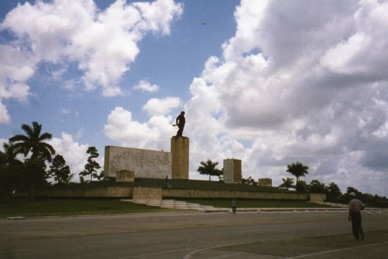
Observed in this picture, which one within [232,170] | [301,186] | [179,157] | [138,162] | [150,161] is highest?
[179,157]

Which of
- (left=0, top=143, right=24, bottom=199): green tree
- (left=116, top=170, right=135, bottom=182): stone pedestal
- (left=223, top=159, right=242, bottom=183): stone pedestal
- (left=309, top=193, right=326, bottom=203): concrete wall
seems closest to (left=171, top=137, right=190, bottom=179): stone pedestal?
(left=116, top=170, right=135, bottom=182): stone pedestal

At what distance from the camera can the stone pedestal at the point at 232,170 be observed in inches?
2350

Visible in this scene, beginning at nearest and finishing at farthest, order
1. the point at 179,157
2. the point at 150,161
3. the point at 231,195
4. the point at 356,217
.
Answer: the point at 356,217 → the point at 231,195 → the point at 150,161 → the point at 179,157

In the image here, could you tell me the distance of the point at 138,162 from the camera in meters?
48.4

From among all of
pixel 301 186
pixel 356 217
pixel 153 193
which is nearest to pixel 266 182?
pixel 301 186

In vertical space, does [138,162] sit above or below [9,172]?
above

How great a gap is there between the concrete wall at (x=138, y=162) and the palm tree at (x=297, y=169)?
1320 inches

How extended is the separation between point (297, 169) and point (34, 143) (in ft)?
160

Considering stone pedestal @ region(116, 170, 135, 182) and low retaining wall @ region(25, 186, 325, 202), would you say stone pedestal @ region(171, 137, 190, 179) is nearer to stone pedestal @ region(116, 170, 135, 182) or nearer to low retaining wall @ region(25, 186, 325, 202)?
low retaining wall @ region(25, 186, 325, 202)

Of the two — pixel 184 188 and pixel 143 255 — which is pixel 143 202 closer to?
pixel 184 188

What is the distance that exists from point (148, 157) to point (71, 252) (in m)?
40.7

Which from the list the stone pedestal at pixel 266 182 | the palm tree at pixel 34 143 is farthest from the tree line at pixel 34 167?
the stone pedestal at pixel 266 182

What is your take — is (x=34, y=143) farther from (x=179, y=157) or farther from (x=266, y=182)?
(x=266, y=182)

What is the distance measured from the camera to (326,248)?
9984 mm
